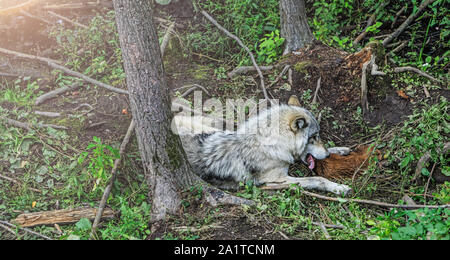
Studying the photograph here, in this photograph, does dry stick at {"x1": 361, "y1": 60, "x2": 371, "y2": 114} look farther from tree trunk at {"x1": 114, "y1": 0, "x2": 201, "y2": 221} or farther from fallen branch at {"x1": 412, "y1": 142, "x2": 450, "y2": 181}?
tree trunk at {"x1": 114, "y1": 0, "x2": 201, "y2": 221}

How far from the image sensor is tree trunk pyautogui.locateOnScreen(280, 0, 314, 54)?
22.6 feet

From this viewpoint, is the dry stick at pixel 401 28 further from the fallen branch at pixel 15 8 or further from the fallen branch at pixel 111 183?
the fallen branch at pixel 15 8

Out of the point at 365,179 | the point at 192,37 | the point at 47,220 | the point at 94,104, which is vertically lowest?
the point at 47,220

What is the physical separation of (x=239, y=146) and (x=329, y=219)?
5.40ft

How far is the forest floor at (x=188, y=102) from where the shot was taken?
171 inches

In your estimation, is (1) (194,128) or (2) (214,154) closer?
(2) (214,154)

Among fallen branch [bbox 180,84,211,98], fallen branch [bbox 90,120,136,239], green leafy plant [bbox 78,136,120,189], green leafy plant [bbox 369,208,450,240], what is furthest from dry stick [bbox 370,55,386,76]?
green leafy plant [bbox 78,136,120,189]

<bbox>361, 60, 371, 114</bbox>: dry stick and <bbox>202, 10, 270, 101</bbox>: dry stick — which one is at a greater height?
<bbox>202, 10, 270, 101</bbox>: dry stick

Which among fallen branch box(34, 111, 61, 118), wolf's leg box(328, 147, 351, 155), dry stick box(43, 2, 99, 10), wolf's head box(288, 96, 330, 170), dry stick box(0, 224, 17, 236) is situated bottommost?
dry stick box(0, 224, 17, 236)

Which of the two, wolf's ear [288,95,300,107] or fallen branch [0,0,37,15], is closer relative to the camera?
wolf's ear [288,95,300,107]

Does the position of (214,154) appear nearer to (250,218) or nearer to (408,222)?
(250,218)

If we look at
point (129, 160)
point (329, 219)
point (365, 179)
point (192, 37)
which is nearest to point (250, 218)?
point (329, 219)

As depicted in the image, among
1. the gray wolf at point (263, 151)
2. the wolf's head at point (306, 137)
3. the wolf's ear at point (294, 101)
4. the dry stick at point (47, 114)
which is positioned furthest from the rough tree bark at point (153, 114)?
the dry stick at point (47, 114)

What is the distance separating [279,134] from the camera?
5105 millimetres
